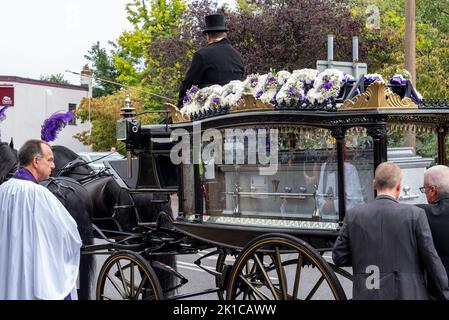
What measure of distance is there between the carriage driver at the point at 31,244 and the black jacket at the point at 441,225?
249 centimetres

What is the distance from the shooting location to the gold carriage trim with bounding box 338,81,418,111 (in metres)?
5.27

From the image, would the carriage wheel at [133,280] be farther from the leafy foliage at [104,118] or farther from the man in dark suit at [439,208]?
the leafy foliage at [104,118]

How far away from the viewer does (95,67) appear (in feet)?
194

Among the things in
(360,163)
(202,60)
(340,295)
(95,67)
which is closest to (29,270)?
(340,295)

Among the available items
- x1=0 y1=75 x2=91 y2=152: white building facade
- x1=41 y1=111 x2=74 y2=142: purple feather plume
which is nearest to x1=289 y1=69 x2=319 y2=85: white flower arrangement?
x1=41 y1=111 x2=74 y2=142: purple feather plume

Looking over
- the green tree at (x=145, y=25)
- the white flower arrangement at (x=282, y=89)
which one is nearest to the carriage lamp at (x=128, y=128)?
the white flower arrangement at (x=282, y=89)

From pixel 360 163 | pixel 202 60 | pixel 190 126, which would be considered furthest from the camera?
pixel 202 60

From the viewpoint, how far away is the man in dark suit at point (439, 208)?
181 inches

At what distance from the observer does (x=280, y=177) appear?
6074 mm

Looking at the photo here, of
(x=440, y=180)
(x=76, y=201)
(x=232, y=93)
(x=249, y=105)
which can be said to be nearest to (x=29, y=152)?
(x=249, y=105)

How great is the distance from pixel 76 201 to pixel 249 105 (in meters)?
2.36

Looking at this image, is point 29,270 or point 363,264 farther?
point 29,270

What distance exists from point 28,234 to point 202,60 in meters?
2.92
